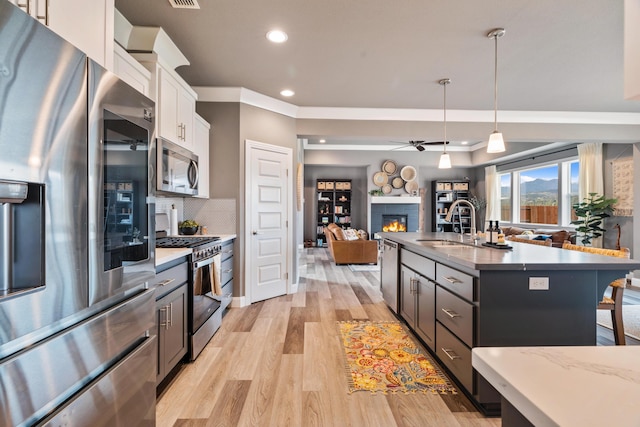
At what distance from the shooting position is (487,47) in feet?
9.73

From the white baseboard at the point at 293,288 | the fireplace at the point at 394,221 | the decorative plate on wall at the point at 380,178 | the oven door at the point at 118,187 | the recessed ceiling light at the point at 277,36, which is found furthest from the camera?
the fireplace at the point at 394,221

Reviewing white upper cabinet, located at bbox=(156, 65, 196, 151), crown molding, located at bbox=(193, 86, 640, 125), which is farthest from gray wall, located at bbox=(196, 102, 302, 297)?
crown molding, located at bbox=(193, 86, 640, 125)

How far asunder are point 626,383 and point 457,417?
5.04ft

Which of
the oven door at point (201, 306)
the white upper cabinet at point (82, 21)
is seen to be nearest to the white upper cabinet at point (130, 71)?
the white upper cabinet at point (82, 21)

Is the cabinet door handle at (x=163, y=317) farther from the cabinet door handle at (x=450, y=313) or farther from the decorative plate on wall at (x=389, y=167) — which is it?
the decorative plate on wall at (x=389, y=167)

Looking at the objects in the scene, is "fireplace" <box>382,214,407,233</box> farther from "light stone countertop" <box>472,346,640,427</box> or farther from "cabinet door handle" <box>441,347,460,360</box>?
"light stone countertop" <box>472,346,640,427</box>

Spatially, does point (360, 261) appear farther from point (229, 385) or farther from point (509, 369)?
point (509, 369)

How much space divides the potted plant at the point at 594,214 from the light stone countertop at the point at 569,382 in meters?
6.16

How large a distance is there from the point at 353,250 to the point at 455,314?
446cm

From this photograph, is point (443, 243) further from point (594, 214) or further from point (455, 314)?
point (594, 214)

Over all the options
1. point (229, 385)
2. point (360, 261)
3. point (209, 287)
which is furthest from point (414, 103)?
point (229, 385)

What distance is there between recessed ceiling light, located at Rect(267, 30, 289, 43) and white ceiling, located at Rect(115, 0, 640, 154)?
0.07 metres

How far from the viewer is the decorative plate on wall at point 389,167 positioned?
9281 mm

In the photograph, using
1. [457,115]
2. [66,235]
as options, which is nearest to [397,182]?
[457,115]
